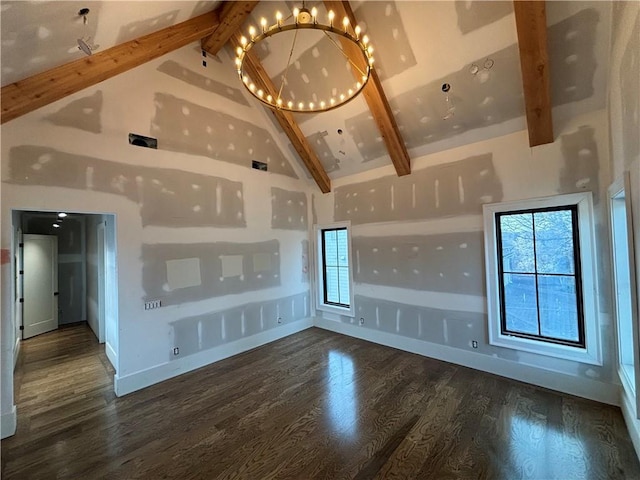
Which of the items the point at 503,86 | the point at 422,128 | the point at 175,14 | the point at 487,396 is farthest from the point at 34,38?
the point at 487,396

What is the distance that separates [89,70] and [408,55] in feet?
12.0

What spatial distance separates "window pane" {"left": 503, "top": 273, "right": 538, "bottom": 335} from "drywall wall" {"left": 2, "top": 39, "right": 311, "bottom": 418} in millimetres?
3767

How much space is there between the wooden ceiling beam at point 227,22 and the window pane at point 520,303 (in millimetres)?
4909

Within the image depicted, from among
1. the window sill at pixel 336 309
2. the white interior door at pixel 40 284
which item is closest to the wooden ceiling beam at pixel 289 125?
the window sill at pixel 336 309

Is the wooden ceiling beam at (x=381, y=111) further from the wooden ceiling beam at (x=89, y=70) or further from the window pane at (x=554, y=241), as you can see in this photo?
the window pane at (x=554, y=241)

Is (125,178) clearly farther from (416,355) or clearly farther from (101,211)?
(416,355)

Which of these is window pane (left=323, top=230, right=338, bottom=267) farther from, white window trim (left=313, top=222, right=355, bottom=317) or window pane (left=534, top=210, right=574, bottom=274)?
window pane (left=534, top=210, right=574, bottom=274)

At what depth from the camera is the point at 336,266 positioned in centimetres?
587

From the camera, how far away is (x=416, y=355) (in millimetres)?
4363

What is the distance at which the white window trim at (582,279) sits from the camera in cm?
299

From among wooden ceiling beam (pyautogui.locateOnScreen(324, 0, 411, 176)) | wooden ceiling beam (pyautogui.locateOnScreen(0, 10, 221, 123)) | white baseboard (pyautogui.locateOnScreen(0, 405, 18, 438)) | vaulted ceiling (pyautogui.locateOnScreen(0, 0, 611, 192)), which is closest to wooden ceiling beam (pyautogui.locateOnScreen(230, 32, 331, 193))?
vaulted ceiling (pyautogui.locateOnScreen(0, 0, 611, 192))

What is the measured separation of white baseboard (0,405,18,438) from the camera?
2615 mm

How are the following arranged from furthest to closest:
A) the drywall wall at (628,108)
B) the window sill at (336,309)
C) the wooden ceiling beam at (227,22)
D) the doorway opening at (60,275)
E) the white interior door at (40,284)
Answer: the white interior door at (40,284) → the window sill at (336,309) → the doorway opening at (60,275) → the wooden ceiling beam at (227,22) → the drywall wall at (628,108)

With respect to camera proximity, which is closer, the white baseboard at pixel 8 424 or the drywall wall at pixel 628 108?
the drywall wall at pixel 628 108
